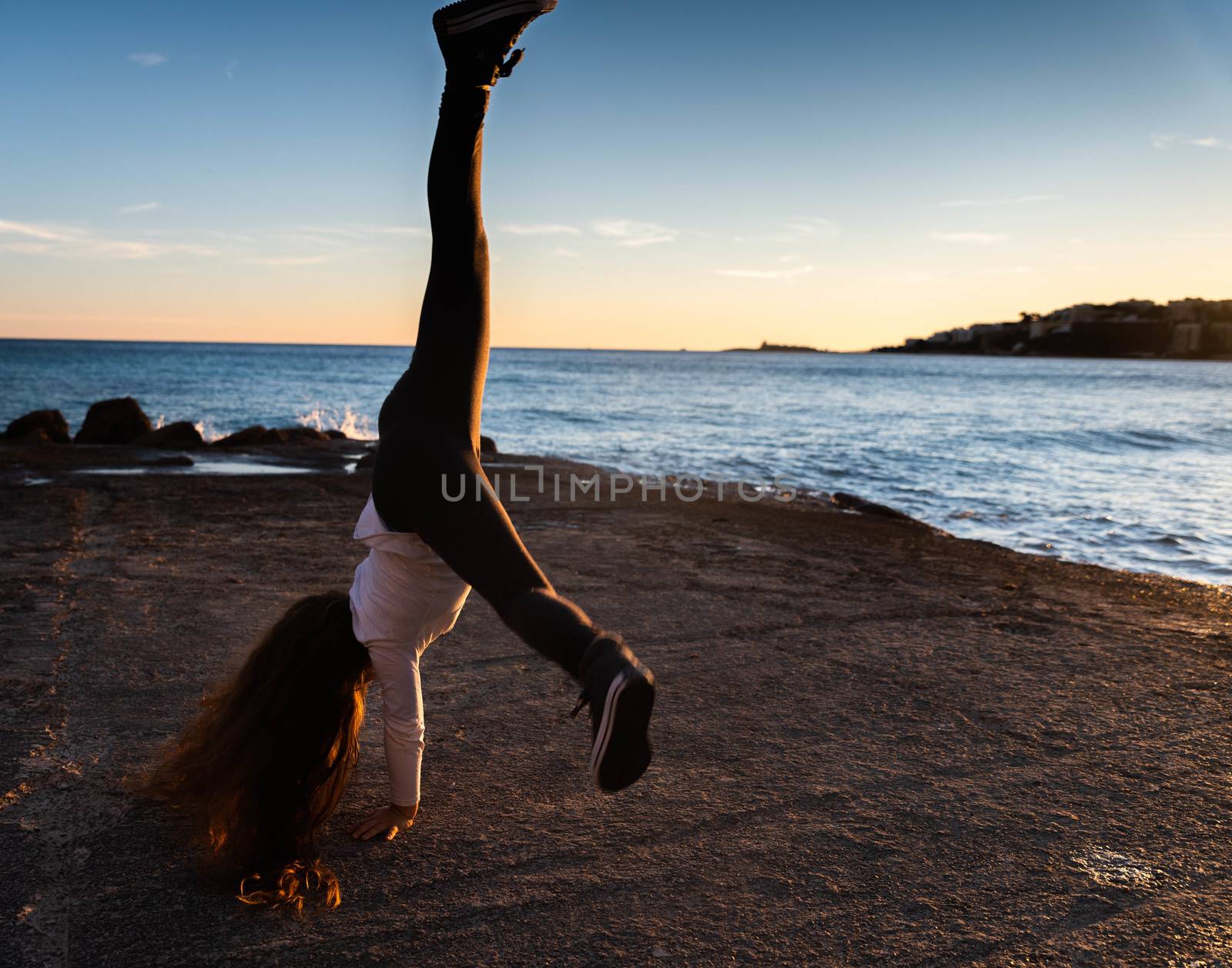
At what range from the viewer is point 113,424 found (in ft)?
50.3

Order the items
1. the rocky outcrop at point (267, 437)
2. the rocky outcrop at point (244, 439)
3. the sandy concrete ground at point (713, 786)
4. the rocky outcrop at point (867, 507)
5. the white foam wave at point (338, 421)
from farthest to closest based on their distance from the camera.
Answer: the white foam wave at point (338, 421) → the rocky outcrop at point (267, 437) → the rocky outcrop at point (244, 439) → the rocky outcrop at point (867, 507) → the sandy concrete ground at point (713, 786)

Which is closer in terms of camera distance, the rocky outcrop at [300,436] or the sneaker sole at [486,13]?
the sneaker sole at [486,13]

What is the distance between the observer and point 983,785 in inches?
123

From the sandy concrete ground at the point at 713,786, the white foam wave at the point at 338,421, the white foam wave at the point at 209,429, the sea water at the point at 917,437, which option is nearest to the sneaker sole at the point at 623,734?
the sandy concrete ground at the point at 713,786

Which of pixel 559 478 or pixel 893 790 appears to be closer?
pixel 893 790

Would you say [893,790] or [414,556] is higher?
[414,556]

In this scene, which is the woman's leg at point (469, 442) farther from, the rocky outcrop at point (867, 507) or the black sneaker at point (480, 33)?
the rocky outcrop at point (867, 507)

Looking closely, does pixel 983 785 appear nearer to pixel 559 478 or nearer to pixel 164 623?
pixel 164 623

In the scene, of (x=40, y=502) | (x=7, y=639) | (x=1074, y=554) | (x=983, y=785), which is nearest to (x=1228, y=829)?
(x=983, y=785)

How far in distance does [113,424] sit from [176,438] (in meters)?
1.76

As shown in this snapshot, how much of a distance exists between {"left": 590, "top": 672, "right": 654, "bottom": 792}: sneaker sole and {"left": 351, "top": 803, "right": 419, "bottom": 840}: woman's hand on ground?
0.98 m

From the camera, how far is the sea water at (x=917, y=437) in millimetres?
10211

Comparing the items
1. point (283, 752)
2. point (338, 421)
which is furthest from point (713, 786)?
point (338, 421)

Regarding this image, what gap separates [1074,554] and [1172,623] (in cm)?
313
